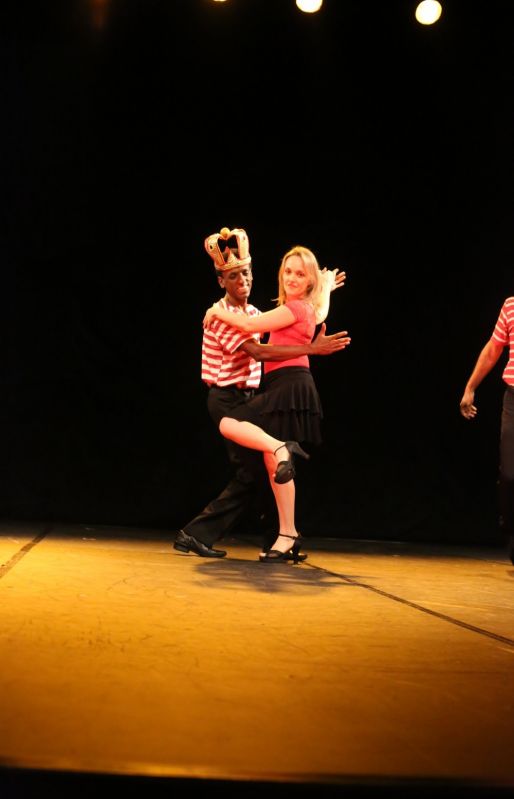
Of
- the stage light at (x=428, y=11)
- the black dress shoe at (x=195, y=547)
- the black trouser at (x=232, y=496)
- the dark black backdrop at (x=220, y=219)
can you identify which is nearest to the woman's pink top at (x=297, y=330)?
the black trouser at (x=232, y=496)

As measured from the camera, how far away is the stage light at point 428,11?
484 centimetres

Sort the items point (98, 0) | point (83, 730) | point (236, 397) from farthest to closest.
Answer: point (98, 0) → point (236, 397) → point (83, 730)

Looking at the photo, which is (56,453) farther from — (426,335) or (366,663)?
(366,663)

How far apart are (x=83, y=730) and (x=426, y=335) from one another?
4194mm

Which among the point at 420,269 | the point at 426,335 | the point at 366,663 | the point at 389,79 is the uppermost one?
the point at 389,79

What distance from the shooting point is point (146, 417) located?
529 centimetres

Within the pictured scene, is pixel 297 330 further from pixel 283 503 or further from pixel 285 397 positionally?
pixel 283 503

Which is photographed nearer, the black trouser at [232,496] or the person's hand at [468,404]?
the black trouser at [232,496]

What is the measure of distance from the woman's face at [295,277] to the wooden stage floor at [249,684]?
1103mm

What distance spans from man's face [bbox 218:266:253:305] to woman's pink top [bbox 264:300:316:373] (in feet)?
0.80

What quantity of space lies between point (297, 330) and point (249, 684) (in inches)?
83.2

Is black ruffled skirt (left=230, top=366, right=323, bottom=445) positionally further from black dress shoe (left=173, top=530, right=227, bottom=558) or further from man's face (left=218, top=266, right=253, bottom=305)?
black dress shoe (left=173, top=530, right=227, bottom=558)

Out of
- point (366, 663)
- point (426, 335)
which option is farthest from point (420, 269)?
point (366, 663)

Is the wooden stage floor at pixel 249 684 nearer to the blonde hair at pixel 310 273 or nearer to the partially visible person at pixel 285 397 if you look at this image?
the partially visible person at pixel 285 397
